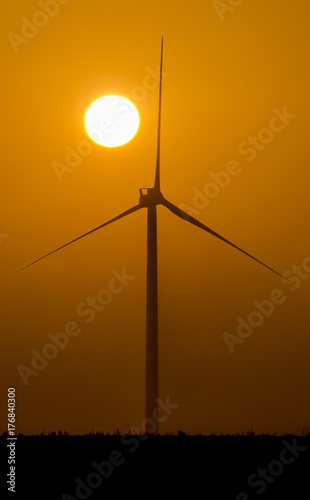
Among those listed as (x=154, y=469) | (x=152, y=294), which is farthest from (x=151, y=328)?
(x=154, y=469)

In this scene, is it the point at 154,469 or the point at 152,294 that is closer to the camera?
the point at 154,469

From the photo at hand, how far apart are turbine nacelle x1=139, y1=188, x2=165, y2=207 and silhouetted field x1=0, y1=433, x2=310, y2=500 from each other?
10.9 meters

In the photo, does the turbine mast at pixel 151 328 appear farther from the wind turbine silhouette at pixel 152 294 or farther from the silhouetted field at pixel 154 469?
the silhouetted field at pixel 154 469

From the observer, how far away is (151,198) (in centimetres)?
1983

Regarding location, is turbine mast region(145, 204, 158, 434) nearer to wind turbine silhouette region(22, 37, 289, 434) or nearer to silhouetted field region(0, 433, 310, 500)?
wind turbine silhouette region(22, 37, 289, 434)

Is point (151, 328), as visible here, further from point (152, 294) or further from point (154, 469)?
point (154, 469)

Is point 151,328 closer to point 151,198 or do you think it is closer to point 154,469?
point 151,198

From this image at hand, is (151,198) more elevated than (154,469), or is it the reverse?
(151,198)

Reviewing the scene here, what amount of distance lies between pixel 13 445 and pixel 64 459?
0.81m

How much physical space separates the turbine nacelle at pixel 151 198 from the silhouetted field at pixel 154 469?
10.9 meters

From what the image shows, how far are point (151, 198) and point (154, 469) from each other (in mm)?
11942

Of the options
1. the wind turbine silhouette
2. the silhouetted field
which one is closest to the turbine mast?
the wind turbine silhouette

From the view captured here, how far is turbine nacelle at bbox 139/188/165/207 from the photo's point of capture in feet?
64.8

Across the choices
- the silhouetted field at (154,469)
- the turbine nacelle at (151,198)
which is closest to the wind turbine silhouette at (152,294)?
the turbine nacelle at (151,198)
